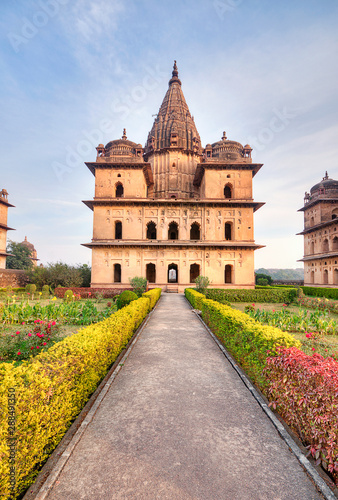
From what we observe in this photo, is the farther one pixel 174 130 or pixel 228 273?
pixel 174 130

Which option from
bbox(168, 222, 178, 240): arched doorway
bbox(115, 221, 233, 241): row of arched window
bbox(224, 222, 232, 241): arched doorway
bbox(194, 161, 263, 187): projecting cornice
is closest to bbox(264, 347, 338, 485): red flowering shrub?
bbox(224, 222, 232, 241): arched doorway

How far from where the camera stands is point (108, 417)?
3580mm

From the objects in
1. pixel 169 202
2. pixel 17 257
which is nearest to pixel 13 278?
pixel 169 202

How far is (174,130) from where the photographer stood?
1261 inches

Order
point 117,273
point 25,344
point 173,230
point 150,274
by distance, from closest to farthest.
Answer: point 25,344, point 117,273, point 150,274, point 173,230

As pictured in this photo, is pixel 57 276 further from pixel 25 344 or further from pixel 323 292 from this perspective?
pixel 323 292

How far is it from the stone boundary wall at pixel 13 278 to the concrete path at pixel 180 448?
87.7 feet

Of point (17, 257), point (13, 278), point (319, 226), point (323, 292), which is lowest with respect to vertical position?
point (323, 292)

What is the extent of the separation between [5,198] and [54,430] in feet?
128

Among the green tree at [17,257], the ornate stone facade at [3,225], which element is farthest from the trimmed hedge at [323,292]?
the green tree at [17,257]

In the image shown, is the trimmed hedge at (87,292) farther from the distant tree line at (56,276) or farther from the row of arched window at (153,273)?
the row of arched window at (153,273)

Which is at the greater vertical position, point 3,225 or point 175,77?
point 175,77

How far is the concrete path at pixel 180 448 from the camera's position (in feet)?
7.70

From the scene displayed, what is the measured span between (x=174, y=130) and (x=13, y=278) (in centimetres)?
2681
